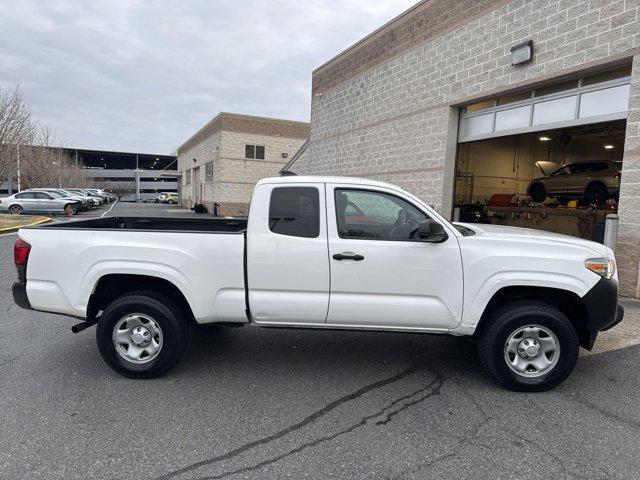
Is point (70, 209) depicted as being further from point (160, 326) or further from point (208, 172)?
point (160, 326)

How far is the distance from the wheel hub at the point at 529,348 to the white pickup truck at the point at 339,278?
1 centimetres

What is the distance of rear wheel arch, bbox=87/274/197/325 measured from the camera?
4.26 m

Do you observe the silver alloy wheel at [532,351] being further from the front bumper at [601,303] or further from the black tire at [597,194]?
the black tire at [597,194]

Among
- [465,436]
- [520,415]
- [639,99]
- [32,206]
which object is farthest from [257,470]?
[32,206]

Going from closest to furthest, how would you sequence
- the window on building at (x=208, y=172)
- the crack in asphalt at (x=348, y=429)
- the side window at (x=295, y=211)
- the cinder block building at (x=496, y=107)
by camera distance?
the crack in asphalt at (x=348, y=429)
the side window at (x=295, y=211)
the cinder block building at (x=496, y=107)
the window on building at (x=208, y=172)

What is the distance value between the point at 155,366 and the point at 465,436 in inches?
109

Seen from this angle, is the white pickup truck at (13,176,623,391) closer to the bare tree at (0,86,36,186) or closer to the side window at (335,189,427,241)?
the side window at (335,189,427,241)

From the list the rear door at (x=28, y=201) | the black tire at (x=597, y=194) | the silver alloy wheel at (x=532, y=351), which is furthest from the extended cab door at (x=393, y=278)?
the rear door at (x=28, y=201)

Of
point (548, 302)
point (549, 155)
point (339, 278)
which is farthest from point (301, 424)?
point (549, 155)

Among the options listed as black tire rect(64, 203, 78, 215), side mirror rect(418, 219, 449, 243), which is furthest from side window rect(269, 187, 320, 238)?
black tire rect(64, 203, 78, 215)

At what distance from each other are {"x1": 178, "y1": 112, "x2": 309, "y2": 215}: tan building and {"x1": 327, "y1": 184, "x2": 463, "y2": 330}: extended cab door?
1130 inches

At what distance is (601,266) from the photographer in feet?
13.1

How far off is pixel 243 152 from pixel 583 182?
23.8 meters

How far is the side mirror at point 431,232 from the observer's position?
3.78 m
